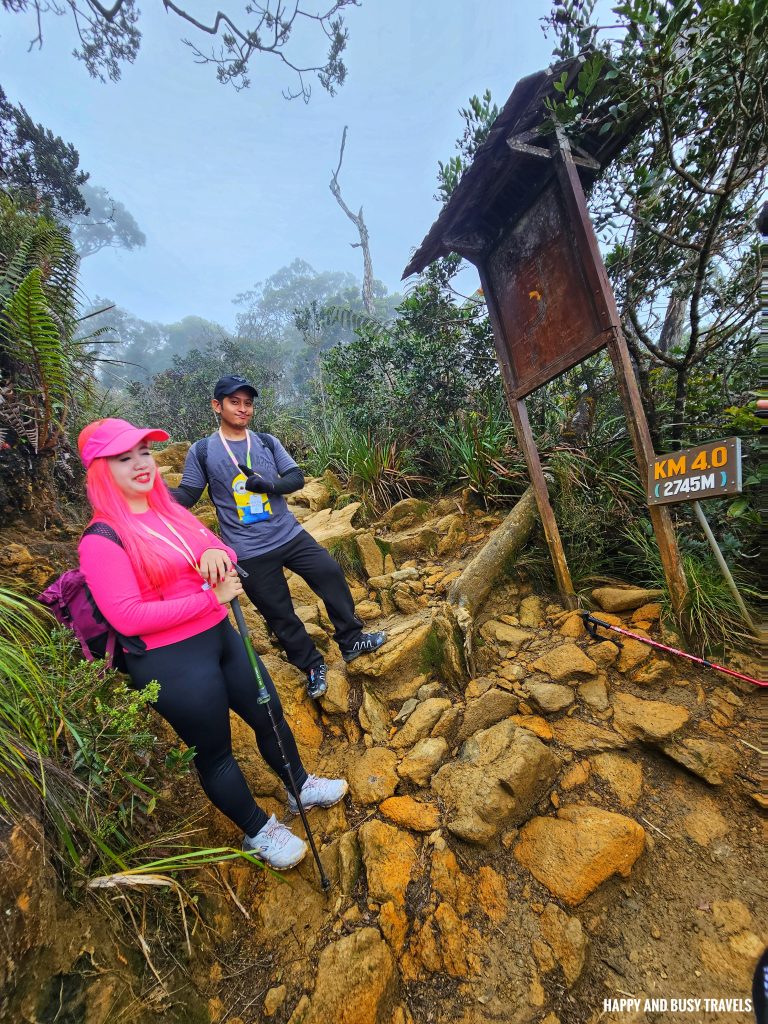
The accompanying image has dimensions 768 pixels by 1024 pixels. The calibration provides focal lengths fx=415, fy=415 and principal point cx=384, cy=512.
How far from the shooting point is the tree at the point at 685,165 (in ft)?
7.41

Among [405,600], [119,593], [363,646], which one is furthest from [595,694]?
[119,593]

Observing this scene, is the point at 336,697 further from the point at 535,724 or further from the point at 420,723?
the point at 535,724

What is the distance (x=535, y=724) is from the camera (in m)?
2.29

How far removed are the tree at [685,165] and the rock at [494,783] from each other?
2409 mm

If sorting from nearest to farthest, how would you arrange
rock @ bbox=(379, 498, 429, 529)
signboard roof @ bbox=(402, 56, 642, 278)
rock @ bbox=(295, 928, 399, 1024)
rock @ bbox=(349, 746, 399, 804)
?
rock @ bbox=(295, 928, 399, 1024)
rock @ bbox=(349, 746, 399, 804)
signboard roof @ bbox=(402, 56, 642, 278)
rock @ bbox=(379, 498, 429, 529)

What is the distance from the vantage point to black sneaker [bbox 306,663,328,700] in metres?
2.60

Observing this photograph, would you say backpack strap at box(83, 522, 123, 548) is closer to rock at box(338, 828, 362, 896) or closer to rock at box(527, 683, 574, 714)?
rock at box(338, 828, 362, 896)

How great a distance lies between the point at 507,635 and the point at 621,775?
1012 millimetres

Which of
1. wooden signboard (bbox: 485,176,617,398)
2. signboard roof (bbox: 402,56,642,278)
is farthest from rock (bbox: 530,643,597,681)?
signboard roof (bbox: 402,56,642,278)

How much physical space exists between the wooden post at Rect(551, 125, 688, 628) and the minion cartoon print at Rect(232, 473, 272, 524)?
2.27 m

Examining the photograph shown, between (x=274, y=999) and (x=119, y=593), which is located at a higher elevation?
(x=119, y=593)

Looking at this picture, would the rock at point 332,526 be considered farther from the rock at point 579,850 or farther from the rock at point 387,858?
the rock at point 579,850

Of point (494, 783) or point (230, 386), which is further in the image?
point (230, 386)

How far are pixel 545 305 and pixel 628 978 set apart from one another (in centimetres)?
346
